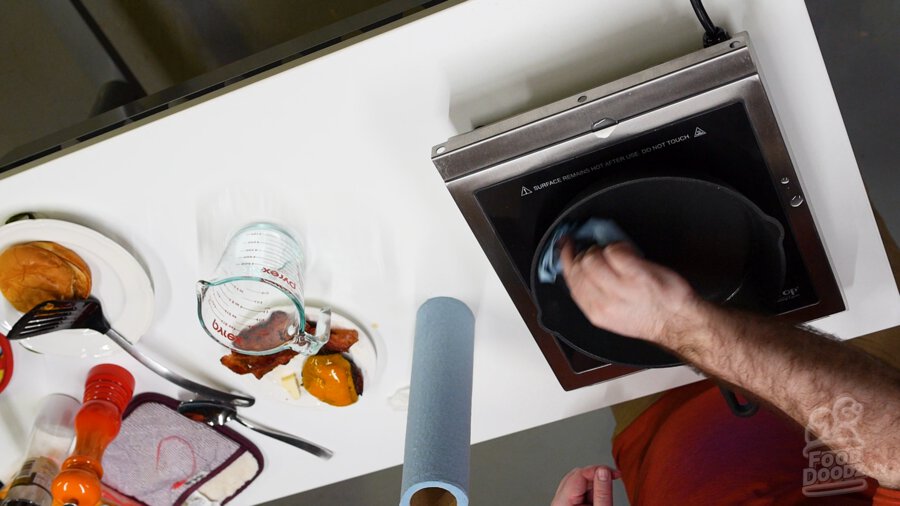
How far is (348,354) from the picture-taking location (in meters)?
1.01

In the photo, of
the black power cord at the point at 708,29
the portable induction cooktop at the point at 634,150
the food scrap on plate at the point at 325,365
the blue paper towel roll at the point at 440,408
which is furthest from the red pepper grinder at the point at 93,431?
the black power cord at the point at 708,29

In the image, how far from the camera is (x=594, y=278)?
75cm

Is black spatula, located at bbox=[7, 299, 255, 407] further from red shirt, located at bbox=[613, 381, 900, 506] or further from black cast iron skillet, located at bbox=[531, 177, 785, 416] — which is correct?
red shirt, located at bbox=[613, 381, 900, 506]

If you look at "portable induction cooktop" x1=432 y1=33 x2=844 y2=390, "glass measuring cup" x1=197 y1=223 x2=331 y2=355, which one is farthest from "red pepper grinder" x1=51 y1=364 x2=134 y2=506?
"portable induction cooktop" x1=432 y1=33 x2=844 y2=390

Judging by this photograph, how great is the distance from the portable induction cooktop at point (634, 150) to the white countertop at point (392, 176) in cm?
7

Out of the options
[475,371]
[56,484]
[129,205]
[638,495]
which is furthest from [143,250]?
[638,495]

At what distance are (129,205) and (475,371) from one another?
1.71 feet

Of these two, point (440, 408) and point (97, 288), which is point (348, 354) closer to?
point (440, 408)

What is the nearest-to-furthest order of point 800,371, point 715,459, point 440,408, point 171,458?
1. point 800,371
2. point 440,408
3. point 715,459
4. point 171,458

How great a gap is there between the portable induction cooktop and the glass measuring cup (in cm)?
24

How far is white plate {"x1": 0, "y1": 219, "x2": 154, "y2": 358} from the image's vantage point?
0.88m

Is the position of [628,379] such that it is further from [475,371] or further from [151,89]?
[151,89]

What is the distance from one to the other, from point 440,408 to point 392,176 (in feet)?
0.90

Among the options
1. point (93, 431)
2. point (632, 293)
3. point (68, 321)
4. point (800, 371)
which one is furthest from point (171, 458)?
point (800, 371)
